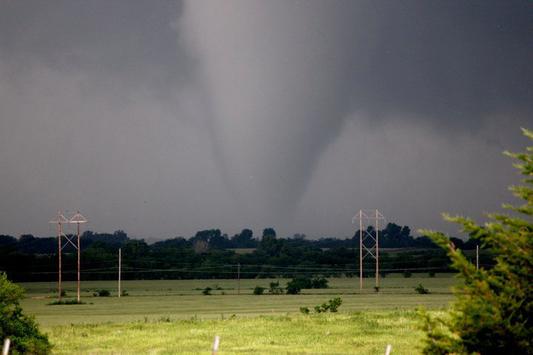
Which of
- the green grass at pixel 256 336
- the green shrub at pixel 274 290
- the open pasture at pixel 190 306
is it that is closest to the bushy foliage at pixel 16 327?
the green grass at pixel 256 336

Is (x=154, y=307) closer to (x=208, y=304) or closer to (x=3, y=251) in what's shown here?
(x=208, y=304)

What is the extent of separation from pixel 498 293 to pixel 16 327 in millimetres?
15079

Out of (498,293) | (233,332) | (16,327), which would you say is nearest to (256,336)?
(233,332)

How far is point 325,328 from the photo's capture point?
34.2m

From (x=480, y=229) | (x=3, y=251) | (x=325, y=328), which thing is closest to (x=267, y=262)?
(x=3, y=251)

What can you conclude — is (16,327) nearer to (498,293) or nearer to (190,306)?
(498,293)

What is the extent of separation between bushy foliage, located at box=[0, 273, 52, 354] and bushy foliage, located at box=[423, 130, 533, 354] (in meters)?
13.8

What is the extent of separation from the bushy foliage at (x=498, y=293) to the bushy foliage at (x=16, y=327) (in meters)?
13.8

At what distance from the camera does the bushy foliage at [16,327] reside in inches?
901

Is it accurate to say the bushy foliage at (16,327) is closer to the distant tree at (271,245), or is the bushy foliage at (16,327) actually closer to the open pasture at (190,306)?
the open pasture at (190,306)

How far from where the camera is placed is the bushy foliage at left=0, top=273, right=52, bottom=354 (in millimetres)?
22891

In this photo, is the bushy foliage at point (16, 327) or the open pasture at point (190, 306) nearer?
the bushy foliage at point (16, 327)

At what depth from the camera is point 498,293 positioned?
12.8 metres

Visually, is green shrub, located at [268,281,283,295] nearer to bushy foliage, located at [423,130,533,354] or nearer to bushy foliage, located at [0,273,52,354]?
bushy foliage, located at [0,273,52,354]
